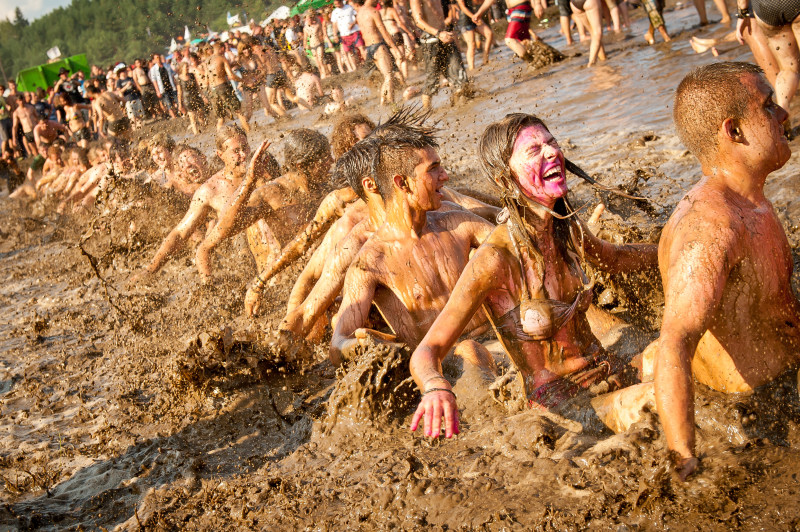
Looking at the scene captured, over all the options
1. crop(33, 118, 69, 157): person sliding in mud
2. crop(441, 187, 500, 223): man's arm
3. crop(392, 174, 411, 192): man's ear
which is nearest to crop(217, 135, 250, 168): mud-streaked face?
crop(441, 187, 500, 223): man's arm

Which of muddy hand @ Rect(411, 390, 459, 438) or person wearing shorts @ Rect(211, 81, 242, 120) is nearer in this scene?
muddy hand @ Rect(411, 390, 459, 438)

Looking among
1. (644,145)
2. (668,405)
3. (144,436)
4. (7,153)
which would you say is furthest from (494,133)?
(7,153)

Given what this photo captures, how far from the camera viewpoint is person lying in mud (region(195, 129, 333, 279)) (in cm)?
645

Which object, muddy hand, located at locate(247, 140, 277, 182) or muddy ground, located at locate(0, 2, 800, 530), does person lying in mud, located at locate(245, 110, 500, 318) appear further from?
muddy hand, located at locate(247, 140, 277, 182)

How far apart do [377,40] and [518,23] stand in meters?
2.39

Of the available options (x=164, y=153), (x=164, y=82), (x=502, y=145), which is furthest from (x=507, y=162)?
(x=164, y=82)

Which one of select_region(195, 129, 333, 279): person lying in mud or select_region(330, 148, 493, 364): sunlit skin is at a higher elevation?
select_region(195, 129, 333, 279): person lying in mud

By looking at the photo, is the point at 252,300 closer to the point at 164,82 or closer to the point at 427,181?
the point at 427,181

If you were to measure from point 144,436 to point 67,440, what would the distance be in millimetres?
605

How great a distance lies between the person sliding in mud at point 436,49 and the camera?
36.0ft

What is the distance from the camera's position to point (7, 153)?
21.5m

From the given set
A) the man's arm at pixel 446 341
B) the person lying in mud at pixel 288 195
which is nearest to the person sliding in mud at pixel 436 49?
the person lying in mud at pixel 288 195

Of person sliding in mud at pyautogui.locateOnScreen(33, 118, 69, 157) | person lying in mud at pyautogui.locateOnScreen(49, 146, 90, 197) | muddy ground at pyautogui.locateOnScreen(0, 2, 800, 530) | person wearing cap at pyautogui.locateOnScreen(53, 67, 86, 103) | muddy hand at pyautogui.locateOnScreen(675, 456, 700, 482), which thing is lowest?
muddy ground at pyautogui.locateOnScreen(0, 2, 800, 530)

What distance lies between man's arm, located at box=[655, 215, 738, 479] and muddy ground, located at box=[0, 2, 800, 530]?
0.26 meters
